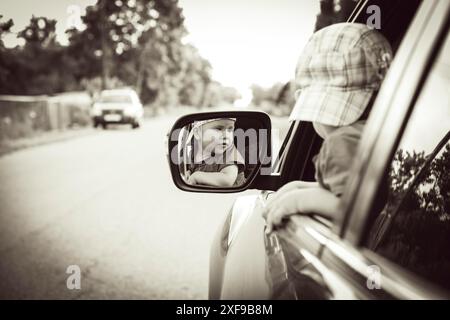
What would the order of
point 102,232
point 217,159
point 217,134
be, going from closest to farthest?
point 217,159
point 217,134
point 102,232

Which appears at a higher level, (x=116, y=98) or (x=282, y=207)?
(x=282, y=207)

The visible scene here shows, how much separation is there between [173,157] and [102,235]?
386 cm

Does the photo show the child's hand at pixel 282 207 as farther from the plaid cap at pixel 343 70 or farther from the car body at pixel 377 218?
the plaid cap at pixel 343 70

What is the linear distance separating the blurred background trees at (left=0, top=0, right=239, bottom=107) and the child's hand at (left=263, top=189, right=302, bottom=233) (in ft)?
102

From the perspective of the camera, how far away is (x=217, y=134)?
1.92 metres

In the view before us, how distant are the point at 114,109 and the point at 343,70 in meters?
22.7

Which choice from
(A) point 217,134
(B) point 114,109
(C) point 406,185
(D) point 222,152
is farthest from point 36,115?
(C) point 406,185

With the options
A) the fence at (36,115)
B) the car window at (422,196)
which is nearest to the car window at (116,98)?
the fence at (36,115)

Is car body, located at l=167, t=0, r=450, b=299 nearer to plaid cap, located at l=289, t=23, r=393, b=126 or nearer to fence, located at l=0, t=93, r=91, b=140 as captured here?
plaid cap, located at l=289, t=23, r=393, b=126

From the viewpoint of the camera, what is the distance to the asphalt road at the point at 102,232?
3.81m

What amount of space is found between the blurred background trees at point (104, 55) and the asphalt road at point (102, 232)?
941 inches

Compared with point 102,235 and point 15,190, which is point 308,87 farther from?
point 15,190

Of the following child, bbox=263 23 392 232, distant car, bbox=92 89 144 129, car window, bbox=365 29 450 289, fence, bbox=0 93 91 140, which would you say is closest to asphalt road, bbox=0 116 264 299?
car window, bbox=365 29 450 289

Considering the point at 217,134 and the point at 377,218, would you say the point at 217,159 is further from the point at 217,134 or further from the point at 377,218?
the point at 377,218
